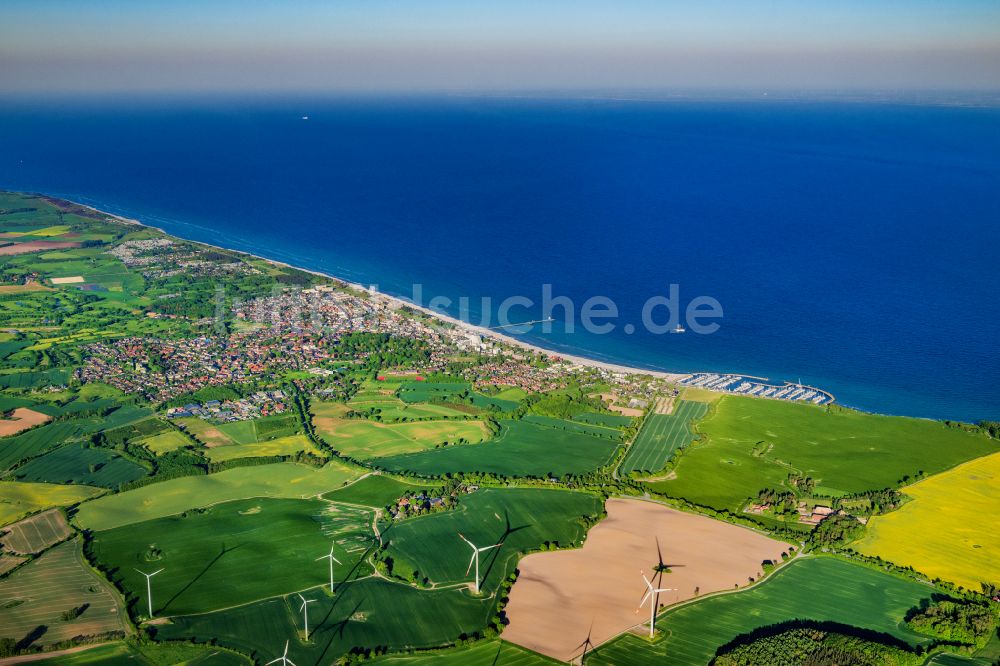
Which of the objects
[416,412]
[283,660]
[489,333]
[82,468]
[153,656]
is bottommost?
[153,656]

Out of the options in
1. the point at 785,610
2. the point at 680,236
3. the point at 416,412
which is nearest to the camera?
the point at 785,610

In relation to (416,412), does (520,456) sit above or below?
below

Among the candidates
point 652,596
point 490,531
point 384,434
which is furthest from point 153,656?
point 384,434

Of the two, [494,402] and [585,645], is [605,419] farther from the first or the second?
[585,645]

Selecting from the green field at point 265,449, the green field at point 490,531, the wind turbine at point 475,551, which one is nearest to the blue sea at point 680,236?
the green field at point 490,531

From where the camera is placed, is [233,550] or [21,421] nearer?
[233,550]

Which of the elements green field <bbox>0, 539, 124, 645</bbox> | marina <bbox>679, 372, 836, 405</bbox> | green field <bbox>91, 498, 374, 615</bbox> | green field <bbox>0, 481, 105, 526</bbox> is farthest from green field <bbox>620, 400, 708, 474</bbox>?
green field <bbox>0, 481, 105, 526</bbox>

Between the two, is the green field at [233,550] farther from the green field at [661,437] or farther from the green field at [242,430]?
the green field at [661,437]

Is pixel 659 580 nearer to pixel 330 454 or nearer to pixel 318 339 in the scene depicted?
pixel 330 454
